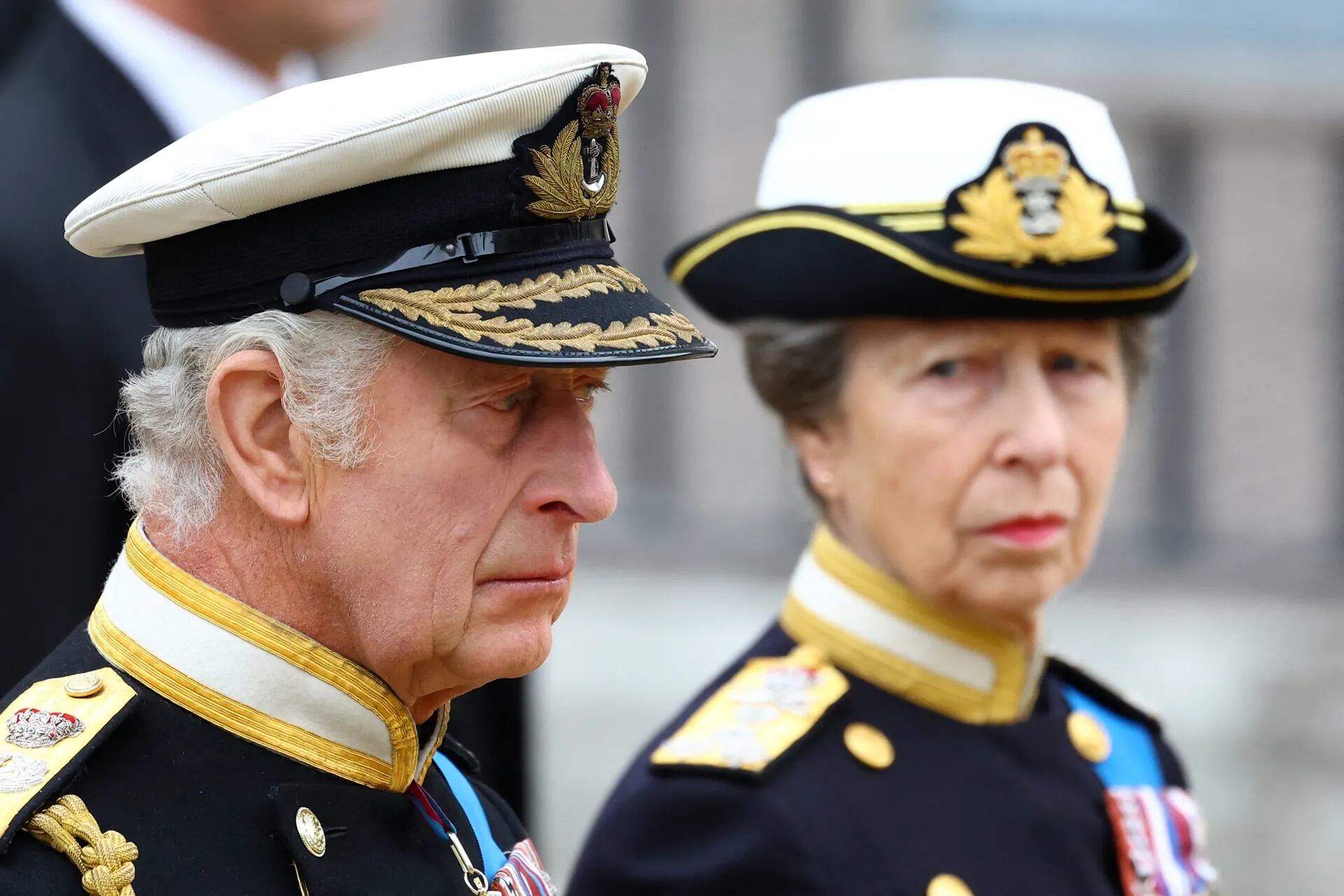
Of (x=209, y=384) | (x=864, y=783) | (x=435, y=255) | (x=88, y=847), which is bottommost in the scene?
(x=864, y=783)

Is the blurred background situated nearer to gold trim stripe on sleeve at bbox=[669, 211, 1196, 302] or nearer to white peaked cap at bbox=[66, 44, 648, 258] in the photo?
gold trim stripe on sleeve at bbox=[669, 211, 1196, 302]

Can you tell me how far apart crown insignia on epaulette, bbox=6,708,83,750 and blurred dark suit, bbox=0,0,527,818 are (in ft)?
2.72

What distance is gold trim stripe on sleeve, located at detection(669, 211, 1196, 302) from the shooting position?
3.15m

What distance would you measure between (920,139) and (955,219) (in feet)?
0.53

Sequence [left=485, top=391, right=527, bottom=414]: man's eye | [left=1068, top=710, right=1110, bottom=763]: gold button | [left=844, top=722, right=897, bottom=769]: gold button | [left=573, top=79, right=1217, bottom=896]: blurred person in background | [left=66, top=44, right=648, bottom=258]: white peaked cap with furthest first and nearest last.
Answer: [left=1068, top=710, right=1110, bottom=763]: gold button → [left=844, top=722, right=897, bottom=769]: gold button → [left=573, top=79, right=1217, bottom=896]: blurred person in background → [left=485, top=391, right=527, bottom=414]: man's eye → [left=66, top=44, right=648, bottom=258]: white peaked cap

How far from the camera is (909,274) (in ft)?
10.4

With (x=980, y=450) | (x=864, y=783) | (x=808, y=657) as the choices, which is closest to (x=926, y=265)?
(x=980, y=450)

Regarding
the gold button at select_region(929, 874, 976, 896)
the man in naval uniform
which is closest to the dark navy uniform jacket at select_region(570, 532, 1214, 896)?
the gold button at select_region(929, 874, 976, 896)

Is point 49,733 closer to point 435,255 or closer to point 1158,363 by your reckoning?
point 435,255

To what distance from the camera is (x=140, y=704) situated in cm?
216

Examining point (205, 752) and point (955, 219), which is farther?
point (955, 219)

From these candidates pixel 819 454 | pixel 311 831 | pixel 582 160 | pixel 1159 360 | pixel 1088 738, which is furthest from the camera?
pixel 1159 360

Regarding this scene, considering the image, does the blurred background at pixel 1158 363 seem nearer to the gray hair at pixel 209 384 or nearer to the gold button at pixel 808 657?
the gold button at pixel 808 657

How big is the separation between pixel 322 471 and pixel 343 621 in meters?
0.17
